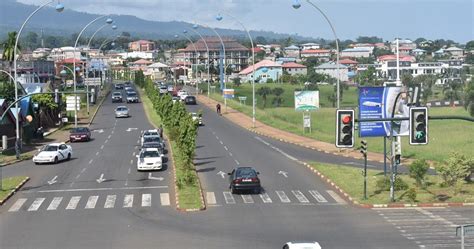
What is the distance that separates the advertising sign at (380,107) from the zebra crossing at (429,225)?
29.0ft

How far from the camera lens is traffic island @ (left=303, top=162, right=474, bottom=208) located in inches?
1368

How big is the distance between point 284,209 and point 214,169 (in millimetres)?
14159

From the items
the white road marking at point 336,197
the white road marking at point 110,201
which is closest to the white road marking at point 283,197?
the white road marking at point 336,197

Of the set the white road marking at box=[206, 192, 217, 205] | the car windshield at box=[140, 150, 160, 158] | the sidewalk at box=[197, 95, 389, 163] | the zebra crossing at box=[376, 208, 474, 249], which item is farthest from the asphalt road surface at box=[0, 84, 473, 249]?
the sidewalk at box=[197, 95, 389, 163]

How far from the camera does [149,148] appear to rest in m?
48.8

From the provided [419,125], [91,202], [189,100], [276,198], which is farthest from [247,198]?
[189,100]

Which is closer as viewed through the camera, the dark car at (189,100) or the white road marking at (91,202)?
the white road marking at (91,202)

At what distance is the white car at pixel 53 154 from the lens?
1975 inches

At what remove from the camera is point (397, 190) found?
126 ft

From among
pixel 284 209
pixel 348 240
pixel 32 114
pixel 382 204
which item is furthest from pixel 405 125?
pixel 32 114

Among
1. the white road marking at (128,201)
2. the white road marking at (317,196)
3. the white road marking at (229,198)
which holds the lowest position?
the white road marking at (317,196)

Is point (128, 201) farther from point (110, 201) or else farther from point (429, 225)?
point (429, 225)

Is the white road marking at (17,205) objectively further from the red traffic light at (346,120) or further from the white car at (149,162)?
the red traffic light at (346,120)

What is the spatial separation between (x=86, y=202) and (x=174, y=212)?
5490 mm
